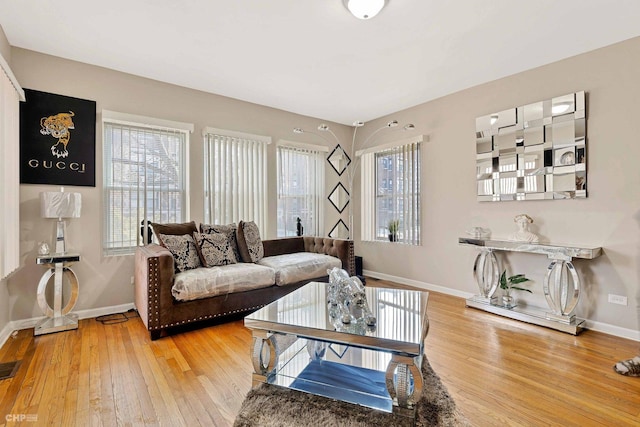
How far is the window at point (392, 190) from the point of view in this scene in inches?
176

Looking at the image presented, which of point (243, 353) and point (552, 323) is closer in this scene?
point (243, 353)

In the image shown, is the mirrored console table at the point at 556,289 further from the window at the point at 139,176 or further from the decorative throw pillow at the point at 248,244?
the window at the point at 139,176

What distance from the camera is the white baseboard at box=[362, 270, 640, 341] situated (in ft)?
8.97

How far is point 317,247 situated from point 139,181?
2.27m

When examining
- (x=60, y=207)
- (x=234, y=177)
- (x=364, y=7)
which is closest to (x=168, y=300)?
(x=60, y=207)

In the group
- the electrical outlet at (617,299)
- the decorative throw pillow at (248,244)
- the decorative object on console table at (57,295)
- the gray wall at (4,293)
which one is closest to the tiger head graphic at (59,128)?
the gray wall at (4,293)

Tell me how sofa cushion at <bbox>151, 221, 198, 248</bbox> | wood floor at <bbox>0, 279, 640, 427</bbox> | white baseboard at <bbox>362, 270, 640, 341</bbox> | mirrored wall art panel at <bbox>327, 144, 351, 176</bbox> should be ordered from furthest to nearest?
mirrored wall art panel at <bbox>327, 144, 351, 176</bbox> < sofa cushion at <bbox>151, 221, 198, 248</bbox> < white baseboard at <bbox>362, 270, 640, 341</bbox> < wood floor at <bbox>0, 279, 640, 427</bbox>

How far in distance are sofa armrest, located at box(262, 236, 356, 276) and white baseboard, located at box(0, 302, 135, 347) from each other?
5.48ft

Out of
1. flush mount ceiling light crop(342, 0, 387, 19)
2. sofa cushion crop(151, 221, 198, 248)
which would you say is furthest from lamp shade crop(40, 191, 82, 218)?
flush mount ceiling light crop(342, 0, 387, 19)

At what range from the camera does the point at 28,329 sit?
288 cm

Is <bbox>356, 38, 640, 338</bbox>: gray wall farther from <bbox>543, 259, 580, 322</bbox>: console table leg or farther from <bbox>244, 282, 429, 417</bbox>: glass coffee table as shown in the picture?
<bbox>244, 282, 429, 417</bbox>: glass coffee table

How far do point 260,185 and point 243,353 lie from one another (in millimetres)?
2476

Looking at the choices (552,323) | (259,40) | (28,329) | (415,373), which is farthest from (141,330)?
(552,323)

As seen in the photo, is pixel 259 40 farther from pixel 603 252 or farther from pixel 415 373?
pixel 603 252
